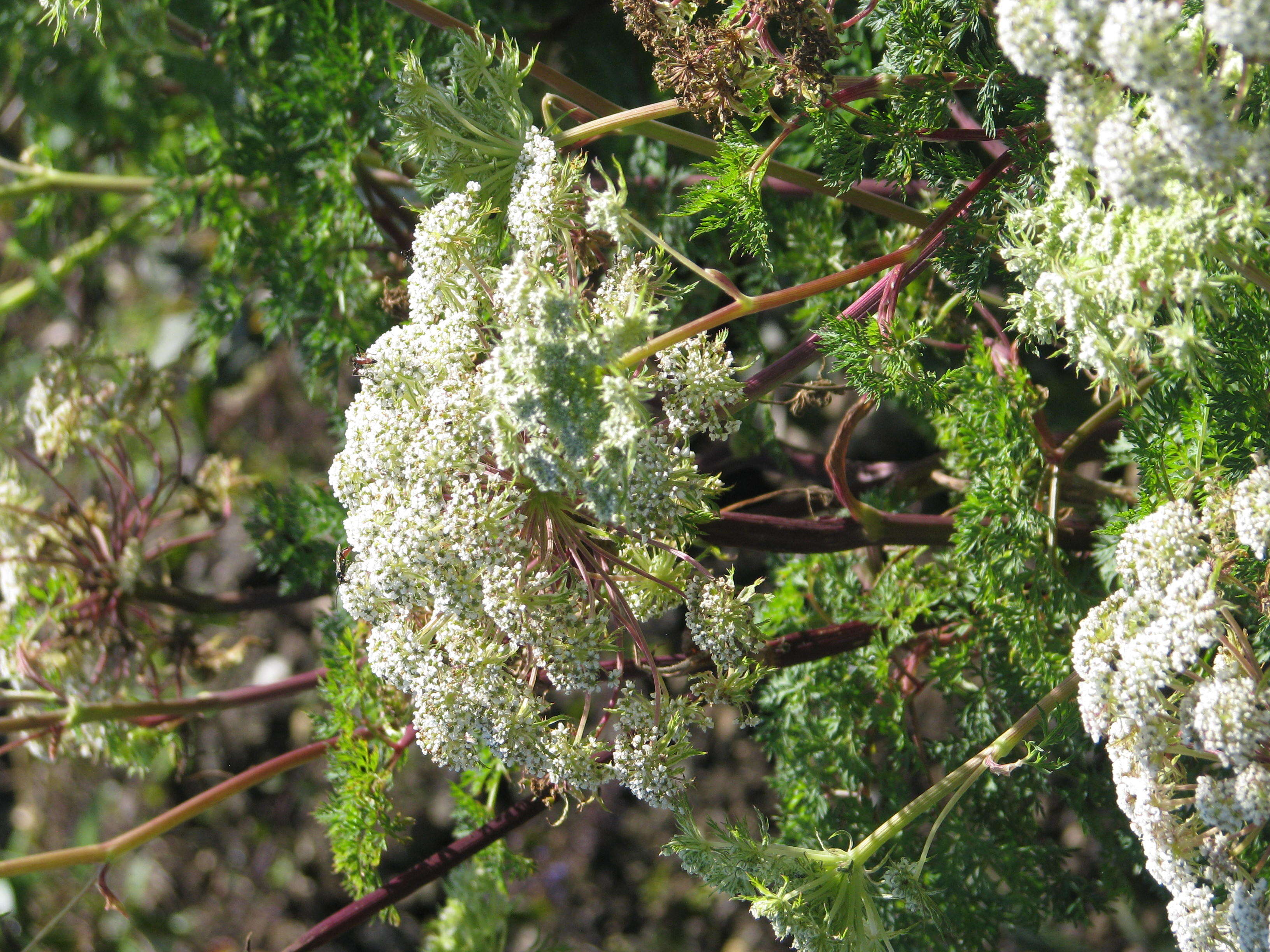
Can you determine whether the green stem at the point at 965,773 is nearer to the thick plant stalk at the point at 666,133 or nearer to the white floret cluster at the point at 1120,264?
the white floret cluster at the point at 1120,264

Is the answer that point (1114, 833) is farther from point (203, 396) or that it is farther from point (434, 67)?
point (203, 396)

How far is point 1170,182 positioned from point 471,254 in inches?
24.2

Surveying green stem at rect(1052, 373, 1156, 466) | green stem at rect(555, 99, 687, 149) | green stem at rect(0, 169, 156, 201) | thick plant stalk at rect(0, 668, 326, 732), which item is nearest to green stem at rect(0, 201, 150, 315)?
green stem at rect(0, 169, 156, 201)

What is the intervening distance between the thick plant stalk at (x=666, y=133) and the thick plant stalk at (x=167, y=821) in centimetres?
100

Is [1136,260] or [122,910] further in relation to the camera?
[122,910]

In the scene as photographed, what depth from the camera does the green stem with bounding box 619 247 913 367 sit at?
85 cm

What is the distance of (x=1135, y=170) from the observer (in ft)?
2.25

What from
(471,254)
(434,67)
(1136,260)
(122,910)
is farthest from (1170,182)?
(122,910)

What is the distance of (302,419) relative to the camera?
3074 millimetres

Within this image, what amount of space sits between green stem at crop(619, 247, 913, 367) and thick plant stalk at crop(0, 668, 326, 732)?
3.14 ft

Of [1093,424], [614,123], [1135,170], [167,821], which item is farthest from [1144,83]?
[167,821]

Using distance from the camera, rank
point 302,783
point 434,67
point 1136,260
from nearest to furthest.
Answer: point 1136,260
point 434,67
point 302,783

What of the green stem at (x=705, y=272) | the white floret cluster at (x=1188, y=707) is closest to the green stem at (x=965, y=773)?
the white floret cluster at (x=1188, y=707)

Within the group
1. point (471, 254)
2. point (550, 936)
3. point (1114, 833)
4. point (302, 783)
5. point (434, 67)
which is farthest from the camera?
point (302, 783)
